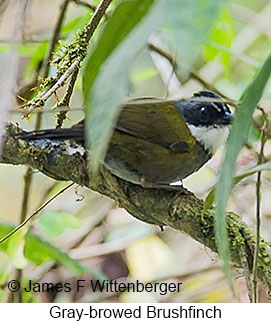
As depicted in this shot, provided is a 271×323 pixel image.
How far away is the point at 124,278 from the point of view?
3.02 meters

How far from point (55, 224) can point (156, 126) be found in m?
0.44

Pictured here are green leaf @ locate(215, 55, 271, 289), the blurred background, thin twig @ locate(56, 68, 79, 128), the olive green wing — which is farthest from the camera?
the blurred background

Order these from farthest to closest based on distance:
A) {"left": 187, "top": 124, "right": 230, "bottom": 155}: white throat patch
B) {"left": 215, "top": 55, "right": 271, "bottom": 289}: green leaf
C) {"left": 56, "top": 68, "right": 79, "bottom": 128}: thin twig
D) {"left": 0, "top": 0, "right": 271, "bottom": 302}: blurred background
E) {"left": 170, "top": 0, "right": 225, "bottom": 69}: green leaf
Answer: {"left": 0, "top": 0, "right": 271, "bottom": 302}: blurred background < {"left": 187, "top": 124, "right": 230, "bottom": 155}: white throat patch < {"left": 56, "top": 68, "right": 79, "bottom": 128}: thin twig < {"left": 215, "top": 55, "right": 271, "bottom": 289}: green leaf < {"left": 170, "top": 0, "right": 225, "bottom": 69}: green leaf

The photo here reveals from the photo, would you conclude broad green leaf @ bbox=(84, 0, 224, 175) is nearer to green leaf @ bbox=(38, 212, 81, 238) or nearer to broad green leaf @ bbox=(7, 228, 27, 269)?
broad green leaf @ bbox=(7, 228, 27, 269)

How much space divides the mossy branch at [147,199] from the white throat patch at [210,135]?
0.45m

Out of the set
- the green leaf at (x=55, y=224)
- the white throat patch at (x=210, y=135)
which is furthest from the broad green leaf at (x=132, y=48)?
the white throat patch at (x=210, y=135)

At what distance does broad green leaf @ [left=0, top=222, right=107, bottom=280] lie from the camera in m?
1.87

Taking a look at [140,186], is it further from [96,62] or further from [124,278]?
[124,278]

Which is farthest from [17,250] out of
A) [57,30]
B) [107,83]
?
[107,83]

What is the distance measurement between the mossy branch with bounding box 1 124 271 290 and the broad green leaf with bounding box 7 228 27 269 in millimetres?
318

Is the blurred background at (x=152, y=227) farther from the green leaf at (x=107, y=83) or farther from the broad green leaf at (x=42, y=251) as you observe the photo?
the green leaf at (x=107, y=83)

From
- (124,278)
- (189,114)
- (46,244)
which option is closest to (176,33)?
(46,244)

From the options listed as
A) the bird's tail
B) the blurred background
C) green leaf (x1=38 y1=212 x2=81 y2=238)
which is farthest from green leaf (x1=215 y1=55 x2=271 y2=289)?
the blurred background

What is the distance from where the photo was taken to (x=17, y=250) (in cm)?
179
